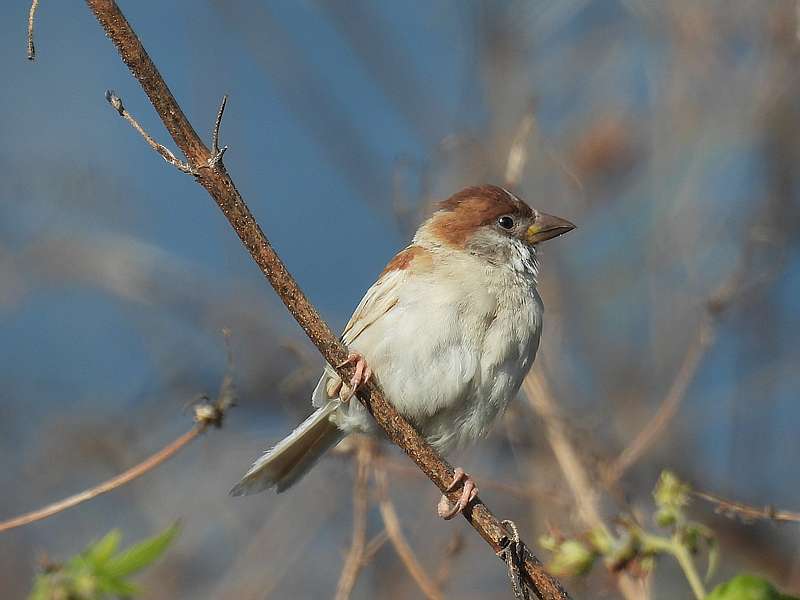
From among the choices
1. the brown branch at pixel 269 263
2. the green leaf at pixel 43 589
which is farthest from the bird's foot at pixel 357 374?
the green leaf at pixel 43 589

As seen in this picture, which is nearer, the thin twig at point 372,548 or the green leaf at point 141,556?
the green leaf at point 141,556

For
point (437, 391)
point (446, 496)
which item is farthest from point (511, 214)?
point (446, 496)

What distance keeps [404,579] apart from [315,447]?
6.22ft

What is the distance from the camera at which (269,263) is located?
2.20 meters

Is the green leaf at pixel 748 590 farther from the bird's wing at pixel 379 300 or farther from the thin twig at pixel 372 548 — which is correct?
the bird's wing at pixel 379 300

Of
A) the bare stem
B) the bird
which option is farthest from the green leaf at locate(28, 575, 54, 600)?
the bird

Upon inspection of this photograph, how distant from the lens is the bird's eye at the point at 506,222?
3.88m

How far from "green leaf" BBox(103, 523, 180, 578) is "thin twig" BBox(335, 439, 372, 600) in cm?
108

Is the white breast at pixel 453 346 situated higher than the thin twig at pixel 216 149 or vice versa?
the thin twig at pixel 216 149

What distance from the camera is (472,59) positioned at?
17.9 feet

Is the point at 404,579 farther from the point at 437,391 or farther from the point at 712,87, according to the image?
the point at 712,87

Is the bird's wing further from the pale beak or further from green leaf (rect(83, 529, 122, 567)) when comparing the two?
green leaf (rect(83, 529, 122, 567))

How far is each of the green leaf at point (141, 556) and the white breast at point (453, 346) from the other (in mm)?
1453

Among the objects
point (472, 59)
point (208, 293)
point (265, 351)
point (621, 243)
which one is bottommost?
point (621, 243)
